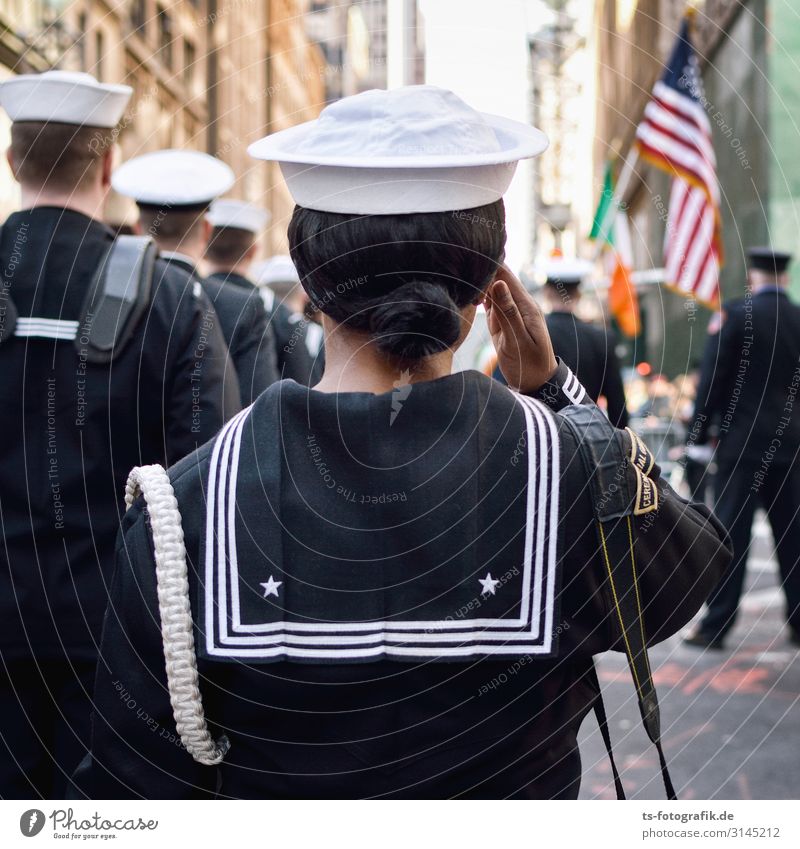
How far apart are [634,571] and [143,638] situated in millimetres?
645

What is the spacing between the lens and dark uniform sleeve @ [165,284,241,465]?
2670 mm

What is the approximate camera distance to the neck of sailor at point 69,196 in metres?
2.65

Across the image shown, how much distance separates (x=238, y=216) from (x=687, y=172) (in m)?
2.93

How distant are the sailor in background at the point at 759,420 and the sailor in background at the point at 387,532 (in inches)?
197

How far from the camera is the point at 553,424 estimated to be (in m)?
1.47

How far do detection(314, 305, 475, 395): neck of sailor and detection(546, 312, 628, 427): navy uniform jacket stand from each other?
13.0ft

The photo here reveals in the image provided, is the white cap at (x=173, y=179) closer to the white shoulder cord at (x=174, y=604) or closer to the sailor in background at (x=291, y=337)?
the sailor in background at (x=291, y=337)

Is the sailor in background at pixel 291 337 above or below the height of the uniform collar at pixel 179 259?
below

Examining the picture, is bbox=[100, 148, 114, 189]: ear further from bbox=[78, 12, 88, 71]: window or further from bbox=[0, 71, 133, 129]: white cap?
bbox=[78, 12, 88, 71]: window

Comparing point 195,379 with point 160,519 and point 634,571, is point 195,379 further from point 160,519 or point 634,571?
point 634,571

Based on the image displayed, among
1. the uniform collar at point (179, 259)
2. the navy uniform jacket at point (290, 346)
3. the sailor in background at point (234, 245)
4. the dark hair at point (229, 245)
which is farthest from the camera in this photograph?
the dark hair at point (229, 245)

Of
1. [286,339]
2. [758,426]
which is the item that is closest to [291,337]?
[286,339]

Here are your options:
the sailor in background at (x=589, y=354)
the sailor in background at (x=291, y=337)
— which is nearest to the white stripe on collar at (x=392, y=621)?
the sailor in background at (x=291, y=337)
